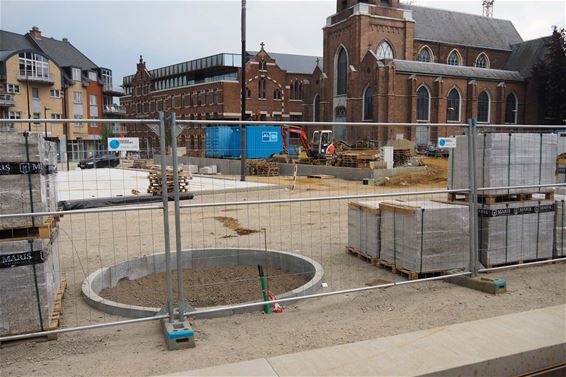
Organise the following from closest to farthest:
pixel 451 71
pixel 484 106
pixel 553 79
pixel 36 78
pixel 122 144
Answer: pixel 122 144
pixel 451 71
pixel 553 79
pixel 484 106
pixel 36 78

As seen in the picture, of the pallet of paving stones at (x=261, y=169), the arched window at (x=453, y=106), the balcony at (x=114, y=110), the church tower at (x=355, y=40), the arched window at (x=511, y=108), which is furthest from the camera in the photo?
the balcony at (x=114, y=110)

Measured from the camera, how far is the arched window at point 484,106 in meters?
53.1

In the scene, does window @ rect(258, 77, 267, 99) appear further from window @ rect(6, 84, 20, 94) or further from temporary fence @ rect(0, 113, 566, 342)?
temporary fence @ rect(0, 113, 566, 342)

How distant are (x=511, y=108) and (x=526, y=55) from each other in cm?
920

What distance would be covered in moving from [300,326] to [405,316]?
1.28m

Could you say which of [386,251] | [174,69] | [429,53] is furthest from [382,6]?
[386,251]

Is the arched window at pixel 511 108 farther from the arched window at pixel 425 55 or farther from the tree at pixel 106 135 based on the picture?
the tree at pixel 106 135

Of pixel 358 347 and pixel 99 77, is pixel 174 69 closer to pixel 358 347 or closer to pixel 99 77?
pixel 99 77

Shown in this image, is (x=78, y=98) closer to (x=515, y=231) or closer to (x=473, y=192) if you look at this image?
(x=515, y=231)

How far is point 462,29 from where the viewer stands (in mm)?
60469

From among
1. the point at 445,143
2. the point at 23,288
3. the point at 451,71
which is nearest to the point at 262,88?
the point at 451,71

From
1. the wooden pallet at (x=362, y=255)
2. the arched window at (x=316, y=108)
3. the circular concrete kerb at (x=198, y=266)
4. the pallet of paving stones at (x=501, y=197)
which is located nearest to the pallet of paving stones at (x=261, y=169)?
the wooden pallet at (x=362, y=255)

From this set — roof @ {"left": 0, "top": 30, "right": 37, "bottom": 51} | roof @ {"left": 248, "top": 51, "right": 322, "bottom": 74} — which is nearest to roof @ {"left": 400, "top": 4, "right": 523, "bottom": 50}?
roof @ {"left": 248, "top": 51, "right": 322, "bottom": 74}

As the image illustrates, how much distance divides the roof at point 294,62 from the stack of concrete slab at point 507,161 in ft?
205
